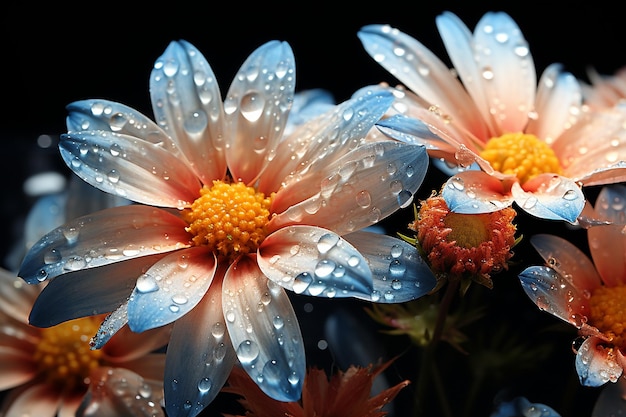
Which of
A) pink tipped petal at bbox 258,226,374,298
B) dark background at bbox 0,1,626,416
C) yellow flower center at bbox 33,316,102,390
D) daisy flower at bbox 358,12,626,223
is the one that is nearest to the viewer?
pink tipped petal at bbox 258,226,374,298

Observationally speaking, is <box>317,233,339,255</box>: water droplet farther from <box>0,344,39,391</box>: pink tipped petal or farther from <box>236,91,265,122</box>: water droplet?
<box>0,344,39,391</box>: pink tipped petal

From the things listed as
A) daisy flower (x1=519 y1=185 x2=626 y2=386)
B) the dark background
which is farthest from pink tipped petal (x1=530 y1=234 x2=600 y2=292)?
the dark background

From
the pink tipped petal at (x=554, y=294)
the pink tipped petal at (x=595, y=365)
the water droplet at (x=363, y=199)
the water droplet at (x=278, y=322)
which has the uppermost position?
the water droplet at (x=363, y=199)

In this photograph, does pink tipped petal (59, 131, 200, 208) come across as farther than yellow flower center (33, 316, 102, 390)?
No

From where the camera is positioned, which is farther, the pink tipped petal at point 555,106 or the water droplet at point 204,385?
the pink tipped petal at point 555,106

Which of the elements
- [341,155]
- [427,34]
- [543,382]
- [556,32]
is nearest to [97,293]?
[341,155]

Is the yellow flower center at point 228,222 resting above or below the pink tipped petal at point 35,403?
above

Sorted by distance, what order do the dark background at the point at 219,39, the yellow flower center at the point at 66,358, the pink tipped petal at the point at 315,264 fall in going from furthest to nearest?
the dark background at the point at 219,39 → the yellow flower center at the point at 66,358 → the pink tipped petal at the point at 315,264

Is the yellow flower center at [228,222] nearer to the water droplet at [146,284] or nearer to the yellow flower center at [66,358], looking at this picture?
the water droplet at [146,284]

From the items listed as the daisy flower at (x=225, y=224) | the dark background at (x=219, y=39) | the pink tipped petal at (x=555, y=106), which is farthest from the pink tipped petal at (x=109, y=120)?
the dark background at (x=219, y=39)
